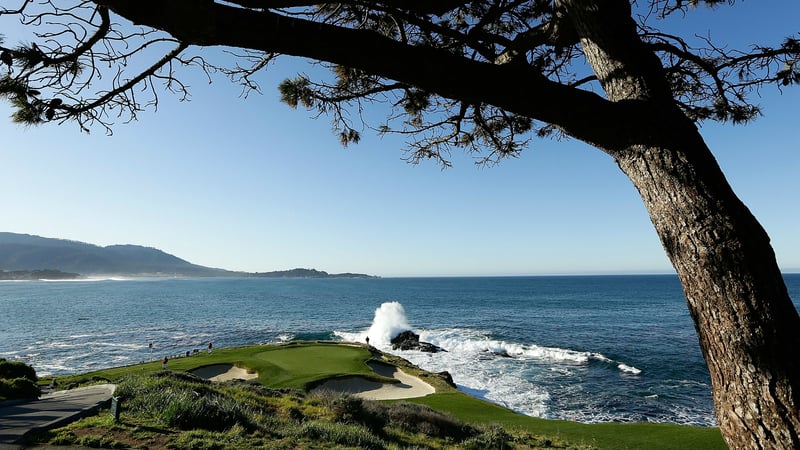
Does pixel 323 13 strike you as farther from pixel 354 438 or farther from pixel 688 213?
pixel 354 438

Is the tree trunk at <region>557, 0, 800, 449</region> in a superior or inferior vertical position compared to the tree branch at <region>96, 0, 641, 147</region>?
inferior

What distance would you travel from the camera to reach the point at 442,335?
165 ft

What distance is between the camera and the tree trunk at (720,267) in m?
1.85

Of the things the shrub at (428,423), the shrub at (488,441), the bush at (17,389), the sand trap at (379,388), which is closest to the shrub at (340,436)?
the shrub at (488,441)

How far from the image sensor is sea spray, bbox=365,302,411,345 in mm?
48112

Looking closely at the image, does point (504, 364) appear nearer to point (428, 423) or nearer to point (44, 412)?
point (428, 423)

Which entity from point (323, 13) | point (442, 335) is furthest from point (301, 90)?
point (442, 335)

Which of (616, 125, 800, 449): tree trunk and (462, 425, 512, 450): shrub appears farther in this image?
(462, 425, 512, 450): shrub

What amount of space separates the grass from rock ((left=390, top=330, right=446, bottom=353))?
1503 cm

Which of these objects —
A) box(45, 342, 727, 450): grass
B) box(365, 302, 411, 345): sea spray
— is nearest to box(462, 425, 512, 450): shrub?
box(45, 342, 727, 450): grass

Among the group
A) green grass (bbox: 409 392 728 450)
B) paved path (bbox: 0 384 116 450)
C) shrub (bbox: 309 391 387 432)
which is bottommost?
green grass (bbox: 409 392 728 450)

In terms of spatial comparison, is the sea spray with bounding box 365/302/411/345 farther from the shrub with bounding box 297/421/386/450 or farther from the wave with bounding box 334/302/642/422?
the shrub with bounding box 297/421/386/450

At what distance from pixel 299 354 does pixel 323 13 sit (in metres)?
27.5

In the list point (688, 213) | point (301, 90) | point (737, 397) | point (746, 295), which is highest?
point (301, 90)
